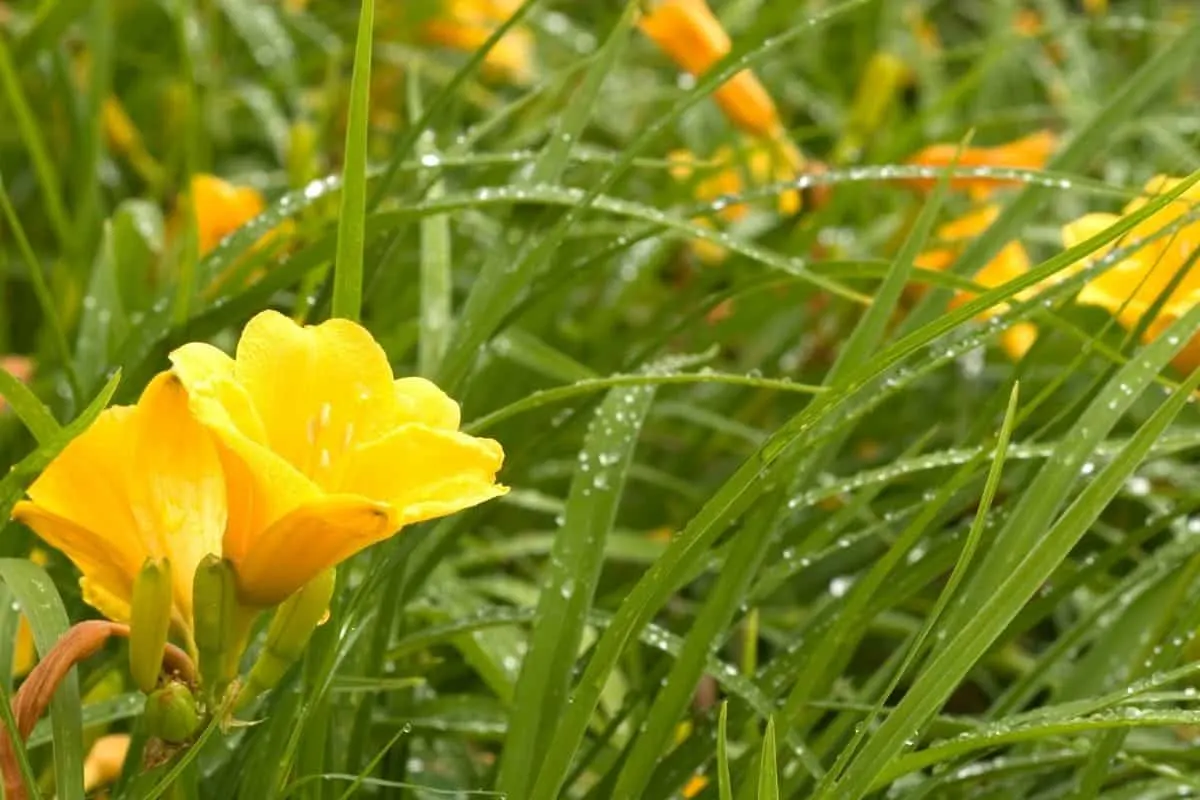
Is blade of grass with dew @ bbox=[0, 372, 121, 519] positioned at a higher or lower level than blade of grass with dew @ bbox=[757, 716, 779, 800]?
higher

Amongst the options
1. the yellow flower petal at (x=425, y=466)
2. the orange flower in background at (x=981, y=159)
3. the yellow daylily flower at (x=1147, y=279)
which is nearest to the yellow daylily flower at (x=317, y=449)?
the yellow flower petal at (x=425, y=466)

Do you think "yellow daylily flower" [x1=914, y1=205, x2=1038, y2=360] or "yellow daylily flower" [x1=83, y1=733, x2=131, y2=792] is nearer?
"yellow daylily flower" [x1=83, y1=733, x2=131, y2=792]

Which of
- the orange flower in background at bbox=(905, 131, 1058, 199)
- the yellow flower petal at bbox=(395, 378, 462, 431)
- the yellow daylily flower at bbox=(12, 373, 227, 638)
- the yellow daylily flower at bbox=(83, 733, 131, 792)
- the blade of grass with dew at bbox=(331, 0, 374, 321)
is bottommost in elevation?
the yellow daylily flower at bbox=(83, 733, 131, 792)

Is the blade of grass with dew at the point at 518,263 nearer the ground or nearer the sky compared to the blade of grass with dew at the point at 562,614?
nearer the sky

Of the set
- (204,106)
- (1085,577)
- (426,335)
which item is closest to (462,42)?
(204,106)

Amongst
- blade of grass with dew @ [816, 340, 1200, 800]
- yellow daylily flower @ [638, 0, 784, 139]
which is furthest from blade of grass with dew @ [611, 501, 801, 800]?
yellow daylily flower @ [638, 0, 784, 139]

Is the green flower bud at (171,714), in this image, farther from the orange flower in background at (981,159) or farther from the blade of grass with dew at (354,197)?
the orange flower in background at (981,159)

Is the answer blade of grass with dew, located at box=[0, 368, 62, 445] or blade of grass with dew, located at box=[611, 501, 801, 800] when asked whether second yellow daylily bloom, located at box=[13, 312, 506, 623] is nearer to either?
blade of grass with dew, located at box=[0, 368, 62, 445]
